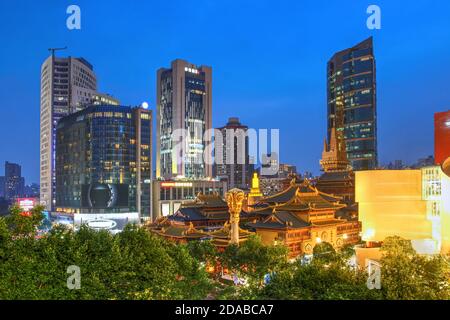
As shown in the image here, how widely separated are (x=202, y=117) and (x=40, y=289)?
128 m

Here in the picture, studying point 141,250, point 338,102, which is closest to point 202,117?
point 338,102

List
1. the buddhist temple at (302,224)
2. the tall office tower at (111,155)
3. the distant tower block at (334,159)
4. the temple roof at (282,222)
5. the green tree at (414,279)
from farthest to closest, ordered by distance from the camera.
Answer: the tall office tower at (111,155)
the distant tower block at (334,159)
the buddhist temple at (302,224)
the temple roof at (282,222)
the green tree at (414,279)

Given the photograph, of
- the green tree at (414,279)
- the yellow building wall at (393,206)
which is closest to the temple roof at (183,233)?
the yellow building wall at (393,206)

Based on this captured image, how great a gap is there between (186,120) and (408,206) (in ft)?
352

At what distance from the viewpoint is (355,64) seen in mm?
105875

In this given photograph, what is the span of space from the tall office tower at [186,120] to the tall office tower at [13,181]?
64.1 meters

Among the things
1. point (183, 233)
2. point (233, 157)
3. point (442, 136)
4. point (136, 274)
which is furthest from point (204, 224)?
point (233, 157)

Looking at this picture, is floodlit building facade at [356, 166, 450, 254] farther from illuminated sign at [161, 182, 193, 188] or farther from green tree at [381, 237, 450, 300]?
illuminated sign at [161, 182, 193, 188]

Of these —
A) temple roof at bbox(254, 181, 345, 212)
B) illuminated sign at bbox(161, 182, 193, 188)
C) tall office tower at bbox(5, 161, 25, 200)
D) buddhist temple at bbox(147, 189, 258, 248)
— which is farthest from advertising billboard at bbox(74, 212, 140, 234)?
tall office tower at bbox(5, 161, 25, 200)

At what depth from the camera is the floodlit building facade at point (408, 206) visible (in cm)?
3744

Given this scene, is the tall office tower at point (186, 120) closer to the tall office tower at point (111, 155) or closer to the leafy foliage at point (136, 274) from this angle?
the tall office tower at point (111, 155)

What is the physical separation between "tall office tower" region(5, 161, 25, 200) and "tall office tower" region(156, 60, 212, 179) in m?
64.1
